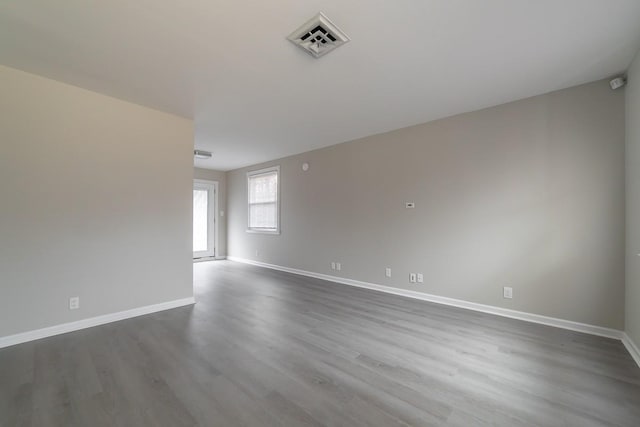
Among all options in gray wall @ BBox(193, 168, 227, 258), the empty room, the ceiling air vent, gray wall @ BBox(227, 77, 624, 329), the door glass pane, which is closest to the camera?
the empty room

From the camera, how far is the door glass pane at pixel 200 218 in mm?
7102

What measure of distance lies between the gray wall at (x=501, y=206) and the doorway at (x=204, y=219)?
4.06 metres

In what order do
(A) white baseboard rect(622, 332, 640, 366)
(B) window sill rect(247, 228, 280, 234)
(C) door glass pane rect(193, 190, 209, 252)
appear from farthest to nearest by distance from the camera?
(C) door glass pane rect(193, 190, 209, 252) → (B) window sill rect(247, 228, 280, 234) → (A) white baseboard rect(622, 332, 640, 366)

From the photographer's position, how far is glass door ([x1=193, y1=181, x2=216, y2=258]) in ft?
23.3

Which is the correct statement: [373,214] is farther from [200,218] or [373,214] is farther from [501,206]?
[200,218]

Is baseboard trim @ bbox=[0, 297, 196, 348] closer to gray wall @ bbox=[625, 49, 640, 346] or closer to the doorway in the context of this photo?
the doorway

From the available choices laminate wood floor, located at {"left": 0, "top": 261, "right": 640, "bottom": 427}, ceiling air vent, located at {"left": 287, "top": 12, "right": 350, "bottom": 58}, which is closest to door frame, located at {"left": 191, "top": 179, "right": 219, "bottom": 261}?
laminate wood floor, located at {"left": 0, "top": 261, "right": 640, "bottom": 427}

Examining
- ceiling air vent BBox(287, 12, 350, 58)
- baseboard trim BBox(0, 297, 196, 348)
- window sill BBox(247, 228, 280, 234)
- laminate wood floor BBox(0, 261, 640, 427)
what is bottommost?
laminate wood floor BBox(0, 261, 640, 427)

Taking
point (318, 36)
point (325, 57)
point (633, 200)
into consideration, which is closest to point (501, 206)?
point (633, 200)

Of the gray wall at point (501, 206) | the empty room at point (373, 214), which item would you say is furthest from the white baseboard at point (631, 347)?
the gray wall at point (501, 206)

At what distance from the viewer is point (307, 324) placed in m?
2.92

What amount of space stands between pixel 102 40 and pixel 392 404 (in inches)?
136

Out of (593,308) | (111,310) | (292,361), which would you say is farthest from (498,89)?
(111,310)

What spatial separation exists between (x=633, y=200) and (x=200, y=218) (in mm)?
7878
